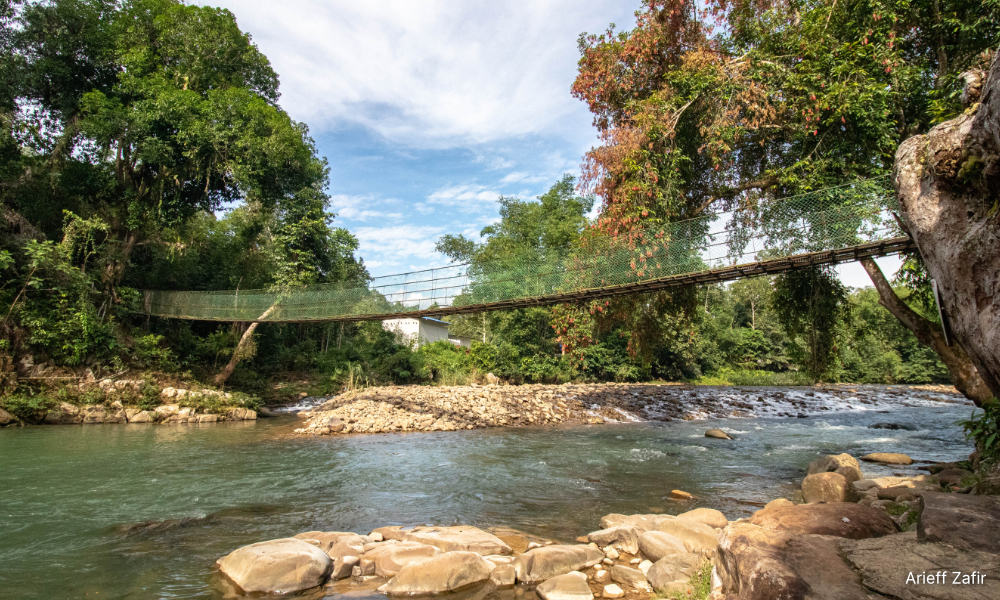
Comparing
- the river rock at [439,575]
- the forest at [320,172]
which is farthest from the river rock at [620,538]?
the forest at [320,172]

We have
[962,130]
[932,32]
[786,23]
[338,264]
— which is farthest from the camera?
[338,264]

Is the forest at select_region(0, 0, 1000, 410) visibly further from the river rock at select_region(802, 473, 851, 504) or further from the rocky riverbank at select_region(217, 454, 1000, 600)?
the rocky riverbank at select_region(217, 454, 1000, 600)

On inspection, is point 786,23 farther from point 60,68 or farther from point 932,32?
point 60,68

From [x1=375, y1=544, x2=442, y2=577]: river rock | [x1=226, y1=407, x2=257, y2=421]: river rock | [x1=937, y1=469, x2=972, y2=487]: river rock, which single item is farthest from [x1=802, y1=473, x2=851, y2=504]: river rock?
[x1=226, y1=407, x2=257, y2=421]: river rock

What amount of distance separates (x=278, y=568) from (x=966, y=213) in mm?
4867

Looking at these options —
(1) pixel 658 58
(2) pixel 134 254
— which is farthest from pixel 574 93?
(2) pixel 134 254

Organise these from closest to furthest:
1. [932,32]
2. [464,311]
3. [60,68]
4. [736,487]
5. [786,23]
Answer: [736,487] → [932,32] → [786,23] → [464,311] → [60,68]

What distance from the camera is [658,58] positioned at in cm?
980

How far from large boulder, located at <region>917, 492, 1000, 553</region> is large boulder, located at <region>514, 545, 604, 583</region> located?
1.85 m

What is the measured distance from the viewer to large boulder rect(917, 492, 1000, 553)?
1.84m

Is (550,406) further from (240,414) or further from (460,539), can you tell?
(460,539)

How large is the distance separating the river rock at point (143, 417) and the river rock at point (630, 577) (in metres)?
13.0

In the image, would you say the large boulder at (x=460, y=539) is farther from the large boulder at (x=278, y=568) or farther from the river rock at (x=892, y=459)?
the river rock at (x=892, y=459)

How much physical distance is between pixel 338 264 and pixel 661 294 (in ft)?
48.1
